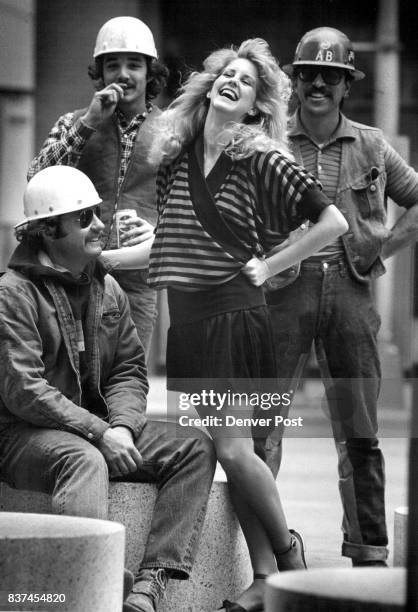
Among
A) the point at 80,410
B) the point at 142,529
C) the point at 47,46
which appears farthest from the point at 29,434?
the point at 47,46

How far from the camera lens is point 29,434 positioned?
172 inches

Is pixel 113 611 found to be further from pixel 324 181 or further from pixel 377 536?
pixel 324 181

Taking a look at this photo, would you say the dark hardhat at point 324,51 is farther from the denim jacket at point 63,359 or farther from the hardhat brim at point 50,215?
the denim jacket at point 63,359

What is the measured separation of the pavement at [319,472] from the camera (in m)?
4.83

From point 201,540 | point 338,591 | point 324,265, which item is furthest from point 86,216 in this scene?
point 338,591

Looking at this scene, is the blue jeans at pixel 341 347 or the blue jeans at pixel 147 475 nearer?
the blue jeans at pixel 147 475

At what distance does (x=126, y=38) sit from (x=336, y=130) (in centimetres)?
74

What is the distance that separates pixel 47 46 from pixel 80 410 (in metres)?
1.20

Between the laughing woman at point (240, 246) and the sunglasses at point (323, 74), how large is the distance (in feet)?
0.46

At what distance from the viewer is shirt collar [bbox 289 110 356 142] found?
15.6 ft

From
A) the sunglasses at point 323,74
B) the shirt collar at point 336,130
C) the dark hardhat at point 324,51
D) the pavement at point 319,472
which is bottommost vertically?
the pavement at point 319,472

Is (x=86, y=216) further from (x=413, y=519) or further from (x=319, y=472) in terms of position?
(x=319, y=472)

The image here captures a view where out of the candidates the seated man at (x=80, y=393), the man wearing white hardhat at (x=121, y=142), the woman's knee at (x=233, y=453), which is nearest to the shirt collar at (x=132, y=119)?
the man wearing white hardhat at (x=121, y=142)

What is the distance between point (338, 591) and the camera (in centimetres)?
324
